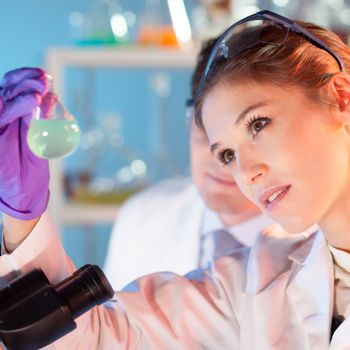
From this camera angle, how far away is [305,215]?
120cm

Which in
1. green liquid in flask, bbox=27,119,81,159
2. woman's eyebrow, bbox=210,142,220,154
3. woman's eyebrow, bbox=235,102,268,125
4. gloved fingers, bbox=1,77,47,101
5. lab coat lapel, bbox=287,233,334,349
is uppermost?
gloved fingers, bbox=1,77,47,101

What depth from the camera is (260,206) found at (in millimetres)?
1227

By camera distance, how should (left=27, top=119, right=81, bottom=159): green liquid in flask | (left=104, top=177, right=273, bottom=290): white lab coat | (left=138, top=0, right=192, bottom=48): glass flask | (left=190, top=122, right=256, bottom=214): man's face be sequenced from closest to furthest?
1. (left=27, top=119, right=81, bottom=159): green liquid in flask
2. (left=190, top=122, right=256, bottom=214): man's face
3. (left=104, top=177, right=273, bottom=290): white lab coat
4. (left=138, top=0, right=192, bottom=48): glass flask

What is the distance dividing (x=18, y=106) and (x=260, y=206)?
0.36 m

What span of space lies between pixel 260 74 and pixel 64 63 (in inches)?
59.4

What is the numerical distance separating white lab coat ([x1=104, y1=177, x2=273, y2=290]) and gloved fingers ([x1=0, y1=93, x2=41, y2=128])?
815 mm

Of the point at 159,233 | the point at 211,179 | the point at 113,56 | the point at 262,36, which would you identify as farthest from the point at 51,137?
the point at 113,56

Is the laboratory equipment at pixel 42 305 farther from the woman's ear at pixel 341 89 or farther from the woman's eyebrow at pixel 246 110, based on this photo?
the woman's ear at pixel 341 89

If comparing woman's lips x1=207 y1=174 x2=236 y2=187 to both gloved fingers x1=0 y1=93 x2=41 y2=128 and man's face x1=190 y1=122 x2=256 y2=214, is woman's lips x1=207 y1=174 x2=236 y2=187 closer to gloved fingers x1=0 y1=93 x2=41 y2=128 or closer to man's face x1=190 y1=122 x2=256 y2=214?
man's face x1=190 y1=122 x2=256 y2=214

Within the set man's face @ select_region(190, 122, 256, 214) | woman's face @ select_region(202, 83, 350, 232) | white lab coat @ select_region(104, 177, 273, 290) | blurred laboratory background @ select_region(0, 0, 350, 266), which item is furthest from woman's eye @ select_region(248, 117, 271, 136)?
blurred laboratory background @ select_region(0, 0, 350, 266)

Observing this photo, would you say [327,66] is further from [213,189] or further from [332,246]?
[213,189]

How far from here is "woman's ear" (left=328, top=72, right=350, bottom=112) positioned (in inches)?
49.2

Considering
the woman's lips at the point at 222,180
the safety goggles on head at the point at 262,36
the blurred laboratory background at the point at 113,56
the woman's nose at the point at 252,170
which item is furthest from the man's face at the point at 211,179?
the blurred laboratory background at the point at 113,56

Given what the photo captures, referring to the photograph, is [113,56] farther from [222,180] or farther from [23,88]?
[23,88]
